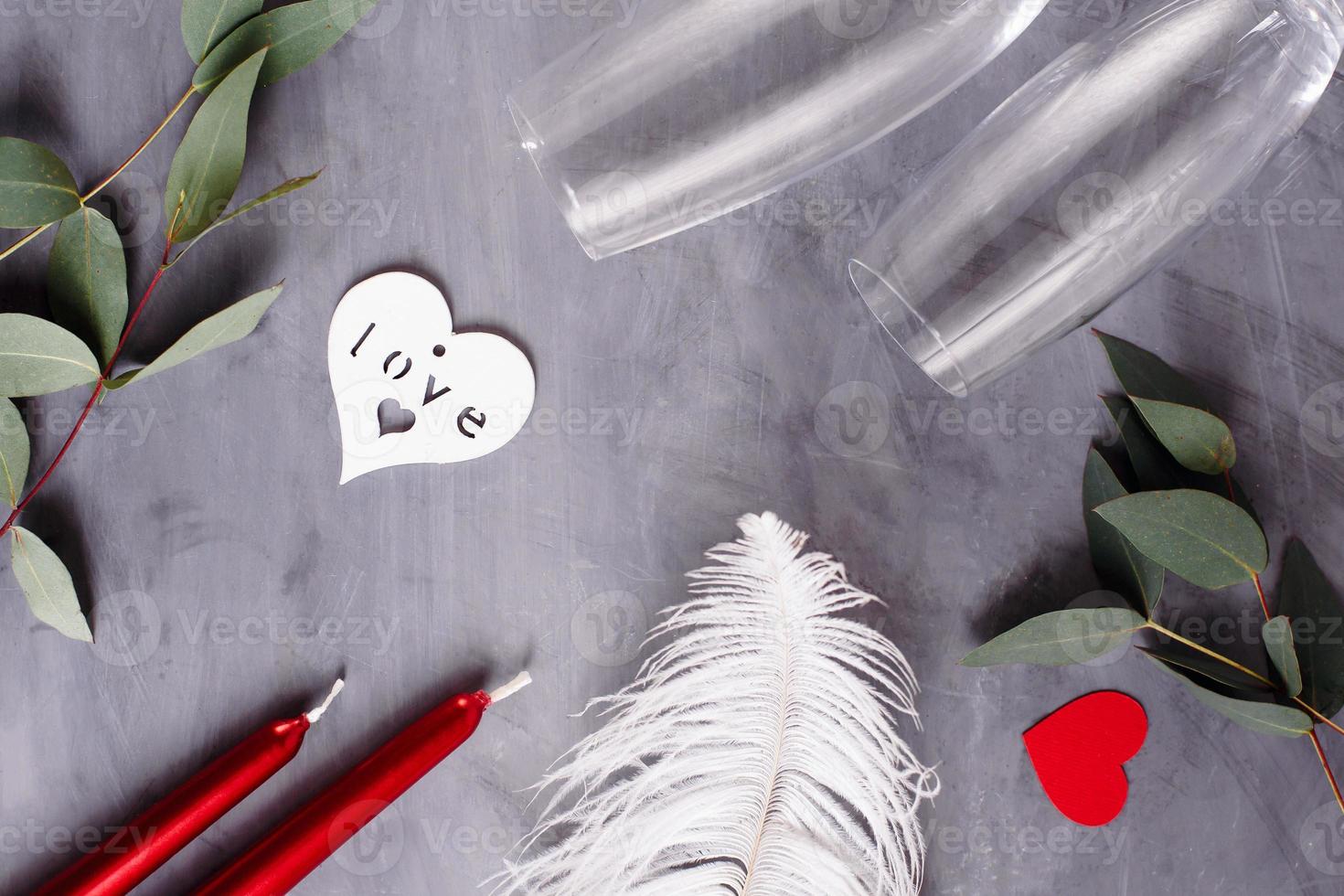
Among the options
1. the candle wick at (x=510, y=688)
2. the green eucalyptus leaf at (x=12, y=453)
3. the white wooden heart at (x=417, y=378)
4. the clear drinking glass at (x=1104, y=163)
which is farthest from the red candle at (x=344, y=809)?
the clear drinking glass at (x=1104, y=163)

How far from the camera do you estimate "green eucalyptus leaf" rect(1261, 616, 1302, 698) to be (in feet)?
1.71

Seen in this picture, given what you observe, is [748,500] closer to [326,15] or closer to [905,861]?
[905,861]

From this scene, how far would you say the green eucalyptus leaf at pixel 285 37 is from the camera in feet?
1.78

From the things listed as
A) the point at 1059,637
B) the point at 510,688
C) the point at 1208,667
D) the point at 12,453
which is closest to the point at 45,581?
the point at 12,453

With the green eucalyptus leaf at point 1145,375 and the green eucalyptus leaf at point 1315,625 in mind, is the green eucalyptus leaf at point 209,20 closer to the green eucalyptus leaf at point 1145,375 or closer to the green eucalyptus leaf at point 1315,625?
the green eucalyptus leaf at point 1145,375

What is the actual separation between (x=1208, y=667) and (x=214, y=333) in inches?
25.9

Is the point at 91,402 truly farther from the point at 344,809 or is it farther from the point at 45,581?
the point at 344,809

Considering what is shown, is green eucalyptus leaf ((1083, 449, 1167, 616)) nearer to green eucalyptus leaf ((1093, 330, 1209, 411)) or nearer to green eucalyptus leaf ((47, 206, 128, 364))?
green eucalyptus leaf ((1093, 330, 1209, 411))

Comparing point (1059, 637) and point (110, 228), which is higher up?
point (110, 228)

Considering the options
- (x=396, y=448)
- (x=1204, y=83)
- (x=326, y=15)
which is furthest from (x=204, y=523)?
(x=1204, y=83)

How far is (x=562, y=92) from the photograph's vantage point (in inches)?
16.9

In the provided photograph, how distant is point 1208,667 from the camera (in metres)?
0.57

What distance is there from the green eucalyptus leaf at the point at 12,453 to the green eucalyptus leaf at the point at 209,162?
0.49 feet

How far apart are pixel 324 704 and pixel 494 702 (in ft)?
0.36
